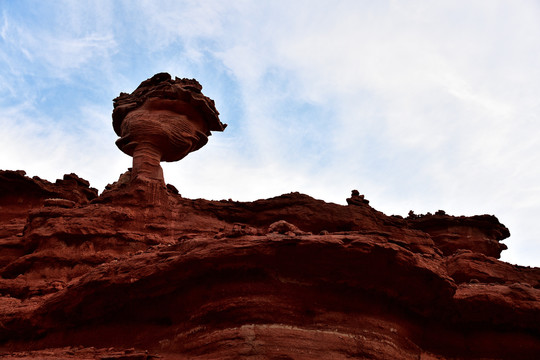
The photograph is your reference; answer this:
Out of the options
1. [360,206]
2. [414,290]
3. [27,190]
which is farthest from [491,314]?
[27,190]

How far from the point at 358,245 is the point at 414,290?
1.31 m

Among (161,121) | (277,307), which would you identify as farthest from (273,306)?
(161,121)

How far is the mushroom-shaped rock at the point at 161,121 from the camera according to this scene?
52.3 ft

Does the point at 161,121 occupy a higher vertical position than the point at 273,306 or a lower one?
higher

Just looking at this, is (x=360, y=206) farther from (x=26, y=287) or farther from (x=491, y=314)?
(x=26, y=287)

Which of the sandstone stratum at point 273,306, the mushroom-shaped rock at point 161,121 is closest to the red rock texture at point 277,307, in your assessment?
the sandstone stratum at point 273,306

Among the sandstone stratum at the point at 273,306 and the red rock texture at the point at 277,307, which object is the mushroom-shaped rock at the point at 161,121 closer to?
the sandstone stratum at the point at 273,306

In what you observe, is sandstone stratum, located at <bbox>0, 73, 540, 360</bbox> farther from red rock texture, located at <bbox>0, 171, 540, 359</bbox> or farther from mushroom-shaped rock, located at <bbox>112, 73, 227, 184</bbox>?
mushroom-shaped rock, located at <bbox>112, 73, 227, 184</bbox>

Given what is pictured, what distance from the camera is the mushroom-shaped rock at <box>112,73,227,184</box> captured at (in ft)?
52.3

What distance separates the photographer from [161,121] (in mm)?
16609

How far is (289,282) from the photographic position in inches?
309

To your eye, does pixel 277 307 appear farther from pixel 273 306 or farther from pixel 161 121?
pixel 161 121

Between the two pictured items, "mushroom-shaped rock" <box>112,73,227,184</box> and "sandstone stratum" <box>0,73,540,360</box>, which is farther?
"mushroom-shaped rock" <box>112,73,227,184</box>

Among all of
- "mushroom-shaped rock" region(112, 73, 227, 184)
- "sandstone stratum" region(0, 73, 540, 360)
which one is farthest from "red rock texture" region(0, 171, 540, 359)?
"mushroom-shaped rock" region(112, 73, 227, 184)
